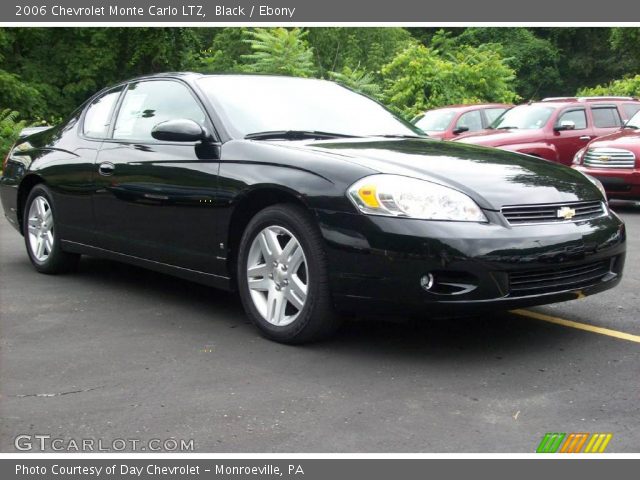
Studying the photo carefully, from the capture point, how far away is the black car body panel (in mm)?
4512

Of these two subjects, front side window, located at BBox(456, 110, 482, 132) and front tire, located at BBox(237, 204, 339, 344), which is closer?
front tire, located at BBox(237, 204, 339, 344)

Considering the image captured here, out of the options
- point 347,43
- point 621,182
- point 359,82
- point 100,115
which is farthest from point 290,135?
point 347,43

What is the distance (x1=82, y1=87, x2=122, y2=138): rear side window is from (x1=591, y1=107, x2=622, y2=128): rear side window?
1085 centimetres

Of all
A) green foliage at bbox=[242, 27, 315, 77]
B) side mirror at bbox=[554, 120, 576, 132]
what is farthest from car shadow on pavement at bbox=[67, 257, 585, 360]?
green foliage at bbox=[242, 27, 315, 77]

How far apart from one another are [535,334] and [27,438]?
283cm

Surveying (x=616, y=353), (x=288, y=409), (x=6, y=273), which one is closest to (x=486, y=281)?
(x=616, y=353)

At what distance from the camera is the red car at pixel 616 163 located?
11977 millimetres

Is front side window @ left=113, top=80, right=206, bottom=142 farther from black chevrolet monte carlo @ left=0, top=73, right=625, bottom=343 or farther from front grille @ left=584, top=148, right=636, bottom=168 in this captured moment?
front grille @ left=584, top=148, right=636, bottom=168

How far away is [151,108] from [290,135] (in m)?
1.24

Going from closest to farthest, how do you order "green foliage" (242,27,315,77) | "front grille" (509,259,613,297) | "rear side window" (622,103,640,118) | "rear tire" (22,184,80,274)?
"front grille" (509,259,613,297) → "rear tire" (22,184,80,274) → "rear side window" (622,103,640,118) → "green foliage" (242,27,315,77)

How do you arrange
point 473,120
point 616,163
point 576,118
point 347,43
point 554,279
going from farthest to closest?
point 347,43 < point 473,120 < point 576,118 < point 616,163 < point 554,279

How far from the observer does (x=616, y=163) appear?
12.2 m

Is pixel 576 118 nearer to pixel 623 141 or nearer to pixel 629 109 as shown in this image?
pixel 629 109

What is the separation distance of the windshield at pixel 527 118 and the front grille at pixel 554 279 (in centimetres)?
1067
